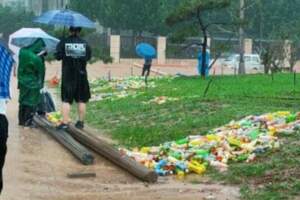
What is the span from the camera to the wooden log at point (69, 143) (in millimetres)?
10203

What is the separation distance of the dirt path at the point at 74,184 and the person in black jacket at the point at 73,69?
1807 millimetres

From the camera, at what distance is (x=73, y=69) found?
12562 millimetres

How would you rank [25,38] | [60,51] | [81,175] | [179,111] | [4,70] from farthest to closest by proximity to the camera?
[25,38] → [179,111] → [60,51] → [81,175] → [4,70]

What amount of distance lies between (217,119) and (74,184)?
178 inches

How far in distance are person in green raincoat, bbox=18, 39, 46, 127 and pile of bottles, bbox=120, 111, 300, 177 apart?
3225mm

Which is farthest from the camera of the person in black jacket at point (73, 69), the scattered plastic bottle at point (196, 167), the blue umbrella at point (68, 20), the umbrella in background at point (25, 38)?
the umbrella in background at point (25, 38)

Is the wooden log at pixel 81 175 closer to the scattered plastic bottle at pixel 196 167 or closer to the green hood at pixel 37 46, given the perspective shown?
the scattered plastic bottle at pixel 196 167

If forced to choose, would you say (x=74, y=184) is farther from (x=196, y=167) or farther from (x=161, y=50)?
(x=161, y=50)

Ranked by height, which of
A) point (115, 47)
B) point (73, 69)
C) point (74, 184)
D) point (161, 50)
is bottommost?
point (74, 184)

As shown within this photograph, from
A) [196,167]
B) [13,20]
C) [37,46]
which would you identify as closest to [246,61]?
[13,20]

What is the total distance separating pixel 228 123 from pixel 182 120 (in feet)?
4.56

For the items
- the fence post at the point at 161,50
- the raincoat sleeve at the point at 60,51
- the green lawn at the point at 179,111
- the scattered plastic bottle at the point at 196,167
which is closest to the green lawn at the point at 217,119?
the green lawn at the point at 179,111

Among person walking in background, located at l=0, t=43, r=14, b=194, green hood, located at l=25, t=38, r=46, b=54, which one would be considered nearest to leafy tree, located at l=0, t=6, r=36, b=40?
green hood, located at l=25, t=38, r=46, b=54

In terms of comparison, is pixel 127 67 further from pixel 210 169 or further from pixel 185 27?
pixel 210 169
